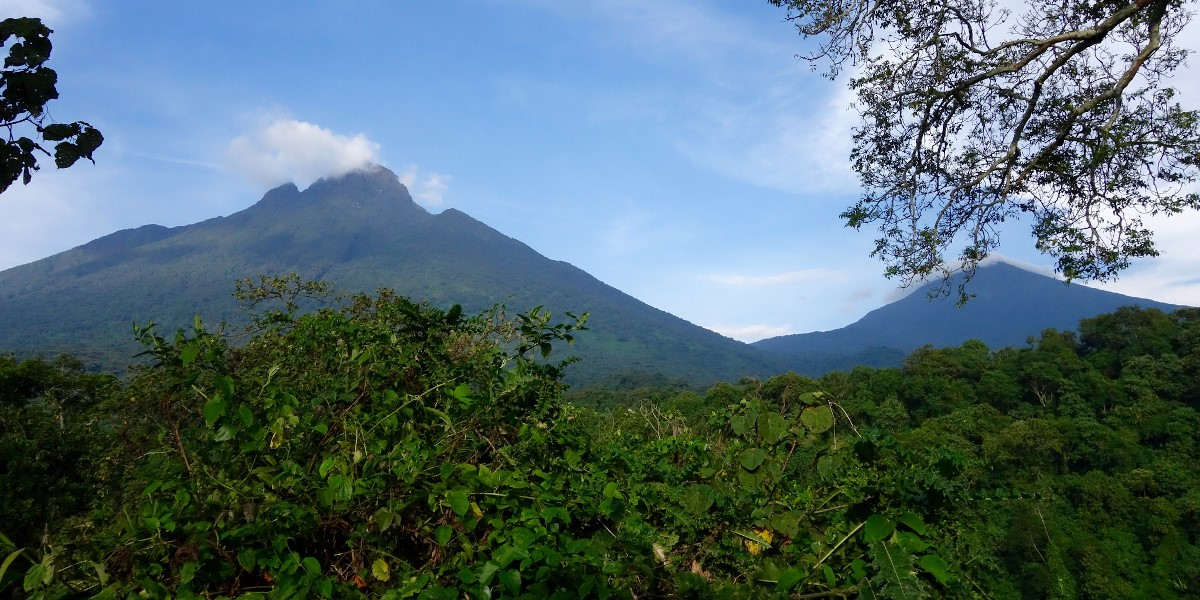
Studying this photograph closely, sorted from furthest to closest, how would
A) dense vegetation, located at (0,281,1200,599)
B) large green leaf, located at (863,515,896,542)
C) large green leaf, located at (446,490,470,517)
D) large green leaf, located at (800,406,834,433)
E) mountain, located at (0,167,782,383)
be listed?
mountain, located at (0,167,782,383) → large green leaf, located at (800,406,834,433) → large green leaf, located at (446,490,470,517) → dense vegetation, located at (0,281,1200,599) → large green leaf, located at (863,515,896,542)

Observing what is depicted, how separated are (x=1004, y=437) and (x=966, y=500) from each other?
39909 millimetres

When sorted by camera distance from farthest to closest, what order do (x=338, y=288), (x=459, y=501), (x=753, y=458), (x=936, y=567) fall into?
1. (x=338, y=288)
2. (x=753, y=458)
3. (x=459, y=501)
4. (x=936, y=567)

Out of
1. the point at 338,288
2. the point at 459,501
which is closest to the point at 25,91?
the point at 459,501

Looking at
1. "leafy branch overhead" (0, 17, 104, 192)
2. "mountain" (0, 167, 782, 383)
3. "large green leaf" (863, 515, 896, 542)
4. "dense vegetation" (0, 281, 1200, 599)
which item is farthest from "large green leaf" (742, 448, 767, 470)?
"mountain" (0, 167, 782, 383)

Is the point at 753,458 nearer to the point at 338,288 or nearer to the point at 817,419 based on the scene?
the point at 817,419

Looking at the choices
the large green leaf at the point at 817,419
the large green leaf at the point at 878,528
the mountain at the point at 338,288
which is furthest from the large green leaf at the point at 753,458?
the mountain at the point at 338,288

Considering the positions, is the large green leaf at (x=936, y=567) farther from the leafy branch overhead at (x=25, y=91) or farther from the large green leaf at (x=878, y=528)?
the leafy branch overhead at (x=25, y=91)

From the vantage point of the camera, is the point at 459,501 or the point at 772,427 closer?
the point at 459,501

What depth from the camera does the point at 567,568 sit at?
1.43m

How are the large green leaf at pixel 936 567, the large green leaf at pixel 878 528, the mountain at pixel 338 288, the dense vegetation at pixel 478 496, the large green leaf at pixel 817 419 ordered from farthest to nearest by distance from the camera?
the mountain at pixel 338 288
the large green leaf at pixel 817 419
the dense vegetation at pixel 478 496
the large green leaf at pixel 878 528
the large green leaf at pixel 936 567

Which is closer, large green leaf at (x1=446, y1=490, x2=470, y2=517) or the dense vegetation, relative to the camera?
the dense vegetation

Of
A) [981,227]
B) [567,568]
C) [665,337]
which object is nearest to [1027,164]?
[981,227]

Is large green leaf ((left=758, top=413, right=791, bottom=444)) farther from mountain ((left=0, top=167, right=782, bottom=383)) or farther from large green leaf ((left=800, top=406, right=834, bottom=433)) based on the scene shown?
mountain ((left=0, top=167, right=782, bottom=383))

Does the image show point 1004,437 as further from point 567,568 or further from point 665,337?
point 665,337
